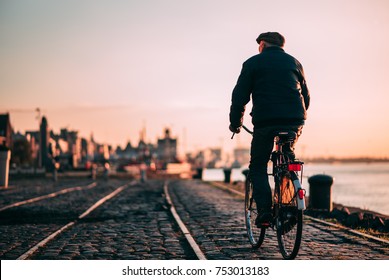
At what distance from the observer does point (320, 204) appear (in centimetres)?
1105

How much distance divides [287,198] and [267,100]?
3.12ft

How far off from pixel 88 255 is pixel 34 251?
2.27ft

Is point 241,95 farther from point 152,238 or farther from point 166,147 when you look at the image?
point 166,147

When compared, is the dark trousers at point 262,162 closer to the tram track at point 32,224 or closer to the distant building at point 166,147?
the tram track at point 32,224

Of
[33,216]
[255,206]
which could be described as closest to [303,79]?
[255,206]

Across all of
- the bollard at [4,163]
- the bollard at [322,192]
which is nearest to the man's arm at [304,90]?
the bollard at [322,192]

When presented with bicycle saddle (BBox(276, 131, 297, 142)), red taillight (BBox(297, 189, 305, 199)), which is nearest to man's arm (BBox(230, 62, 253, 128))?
bicycle saddle (BBox(276, 131, 297, 142))

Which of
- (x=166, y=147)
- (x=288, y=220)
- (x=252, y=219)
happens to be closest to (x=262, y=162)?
(x=288, y=220)

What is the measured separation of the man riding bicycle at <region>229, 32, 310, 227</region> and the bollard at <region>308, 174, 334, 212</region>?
593cm

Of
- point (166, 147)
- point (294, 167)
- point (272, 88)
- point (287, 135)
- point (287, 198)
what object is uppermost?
point (166, 147)

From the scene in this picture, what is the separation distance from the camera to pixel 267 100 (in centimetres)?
496

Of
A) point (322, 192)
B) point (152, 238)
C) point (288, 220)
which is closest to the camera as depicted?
point (288, 220)

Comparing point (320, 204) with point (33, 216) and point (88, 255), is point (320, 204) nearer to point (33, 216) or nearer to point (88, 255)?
point (33, 216)

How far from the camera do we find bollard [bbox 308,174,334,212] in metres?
11.0
